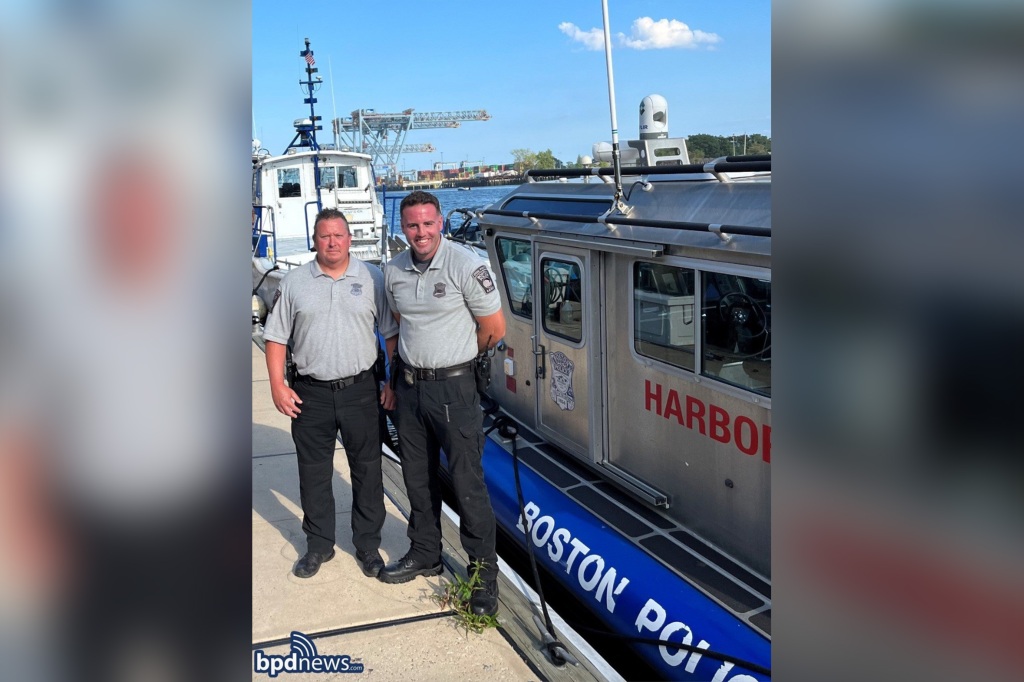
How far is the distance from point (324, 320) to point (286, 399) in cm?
42

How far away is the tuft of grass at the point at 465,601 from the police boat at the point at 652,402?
1.06ft

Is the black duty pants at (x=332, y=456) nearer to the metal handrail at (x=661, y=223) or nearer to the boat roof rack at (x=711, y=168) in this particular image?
the metal handrail at (x=661, y=223)

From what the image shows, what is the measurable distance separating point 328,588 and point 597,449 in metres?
2.03

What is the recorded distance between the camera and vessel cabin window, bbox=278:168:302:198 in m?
20.3

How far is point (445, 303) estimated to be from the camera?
12.6 feet

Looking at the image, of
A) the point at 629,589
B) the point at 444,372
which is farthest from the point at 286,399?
the point at 629,589

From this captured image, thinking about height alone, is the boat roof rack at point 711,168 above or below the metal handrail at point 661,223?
above

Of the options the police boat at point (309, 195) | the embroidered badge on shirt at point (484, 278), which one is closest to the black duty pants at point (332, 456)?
the embroidered badge on shirt at point (484, 278)

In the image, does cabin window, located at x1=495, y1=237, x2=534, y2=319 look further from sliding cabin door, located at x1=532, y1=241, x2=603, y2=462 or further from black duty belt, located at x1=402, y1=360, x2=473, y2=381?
black duty belt, located at x1=402, y1=360, x2=473, y2=381

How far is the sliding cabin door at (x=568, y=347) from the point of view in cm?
526

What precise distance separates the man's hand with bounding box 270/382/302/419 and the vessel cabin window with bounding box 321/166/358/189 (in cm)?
1696
